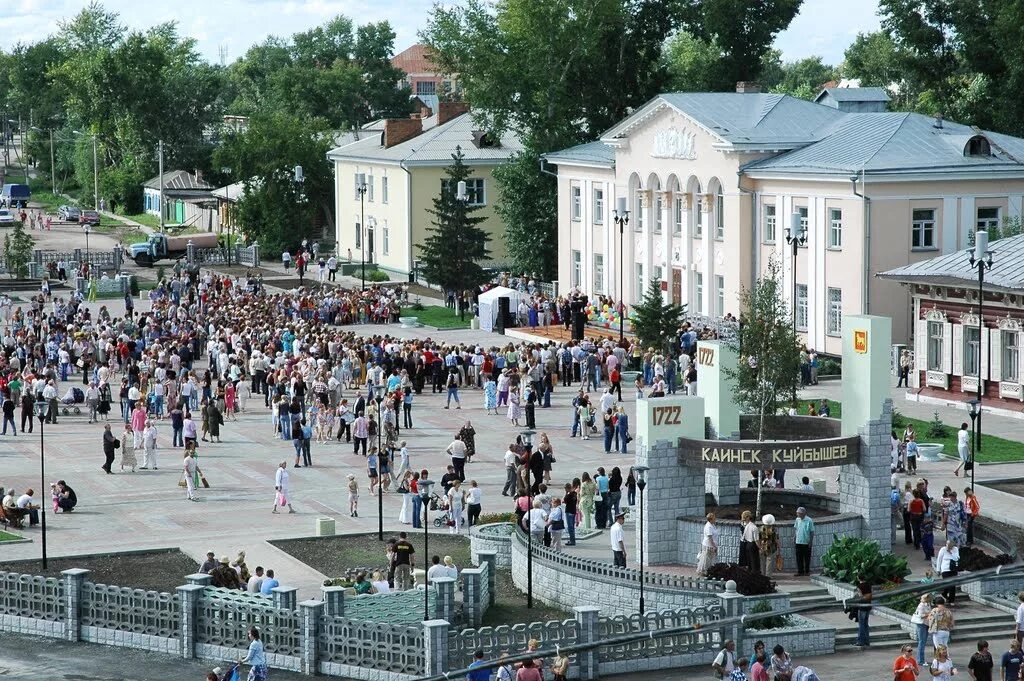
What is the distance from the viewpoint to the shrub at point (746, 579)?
96.7ft

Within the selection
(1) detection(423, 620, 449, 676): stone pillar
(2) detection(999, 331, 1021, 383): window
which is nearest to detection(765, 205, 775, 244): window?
(2) detection(999, 331, 1021, 383): window

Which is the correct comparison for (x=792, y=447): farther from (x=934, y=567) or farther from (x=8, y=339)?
(x=8, y=339)

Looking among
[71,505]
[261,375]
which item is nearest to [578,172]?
[261,375]

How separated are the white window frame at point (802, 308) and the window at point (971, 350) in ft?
32.5

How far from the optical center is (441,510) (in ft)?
124

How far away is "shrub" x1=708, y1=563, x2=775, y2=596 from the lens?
96.7 ft

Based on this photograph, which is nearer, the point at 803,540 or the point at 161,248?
the point at 803,540

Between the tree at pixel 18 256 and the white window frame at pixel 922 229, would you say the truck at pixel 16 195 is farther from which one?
the white window frame at pixel 922 229

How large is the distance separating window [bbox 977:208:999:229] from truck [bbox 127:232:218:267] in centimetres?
4659

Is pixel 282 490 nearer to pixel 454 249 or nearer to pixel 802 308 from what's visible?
pixel 802 308

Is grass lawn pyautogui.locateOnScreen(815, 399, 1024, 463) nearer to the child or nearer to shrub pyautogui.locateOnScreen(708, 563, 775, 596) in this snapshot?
the child

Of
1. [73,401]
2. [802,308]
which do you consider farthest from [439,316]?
[73,401]

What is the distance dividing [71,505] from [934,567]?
17.6 metres

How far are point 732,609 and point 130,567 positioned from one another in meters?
11.6
